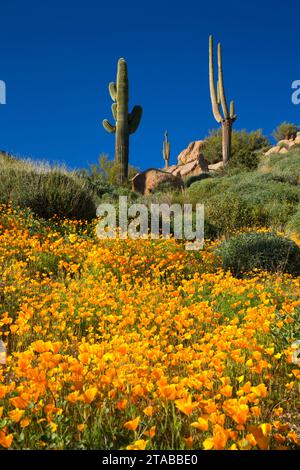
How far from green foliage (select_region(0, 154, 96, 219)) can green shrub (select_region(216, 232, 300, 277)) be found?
5.15m

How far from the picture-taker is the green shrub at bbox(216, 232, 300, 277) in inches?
331

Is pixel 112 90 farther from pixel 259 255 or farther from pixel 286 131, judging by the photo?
pixel 286 131

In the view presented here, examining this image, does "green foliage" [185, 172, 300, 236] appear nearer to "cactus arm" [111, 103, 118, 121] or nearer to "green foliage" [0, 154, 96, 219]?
"green foliage" [0, 154, 96, 219]

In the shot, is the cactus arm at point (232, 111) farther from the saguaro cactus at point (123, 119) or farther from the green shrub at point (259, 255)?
the green shrub at point (259, 255)

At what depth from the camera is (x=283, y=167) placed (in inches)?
1038

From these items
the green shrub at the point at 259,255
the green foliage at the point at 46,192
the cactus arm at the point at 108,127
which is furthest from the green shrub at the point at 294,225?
the cactus arm at the point at 108,127

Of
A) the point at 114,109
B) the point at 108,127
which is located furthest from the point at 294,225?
the point at 114,109

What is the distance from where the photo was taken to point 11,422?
89.2 inches

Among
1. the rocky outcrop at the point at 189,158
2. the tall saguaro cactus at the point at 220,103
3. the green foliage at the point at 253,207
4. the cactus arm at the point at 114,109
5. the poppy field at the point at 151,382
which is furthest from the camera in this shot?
the rocky outcrop at the point at 189,158

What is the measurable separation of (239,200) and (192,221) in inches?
134

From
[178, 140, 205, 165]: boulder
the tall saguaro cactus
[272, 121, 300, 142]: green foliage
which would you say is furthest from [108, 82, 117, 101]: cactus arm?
[272, 121, 300, 142]: green foliage

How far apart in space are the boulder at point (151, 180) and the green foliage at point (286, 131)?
1024 inches

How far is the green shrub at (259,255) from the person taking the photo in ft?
27.6
